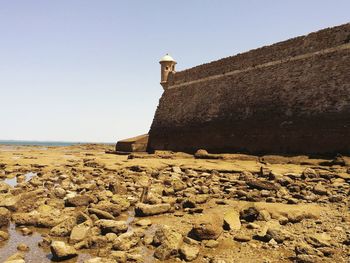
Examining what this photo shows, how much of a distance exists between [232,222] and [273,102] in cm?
1230

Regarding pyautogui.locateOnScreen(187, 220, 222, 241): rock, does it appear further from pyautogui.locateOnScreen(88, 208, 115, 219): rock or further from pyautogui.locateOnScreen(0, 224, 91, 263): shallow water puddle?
pyautogui.locateOnScreen(88, 208, 115, 219): rock

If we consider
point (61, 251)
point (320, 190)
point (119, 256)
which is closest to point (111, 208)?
point (61, 251)

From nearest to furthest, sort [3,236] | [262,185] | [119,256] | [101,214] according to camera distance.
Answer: [119,256] < [3,236] < [101,214] < [262,185]

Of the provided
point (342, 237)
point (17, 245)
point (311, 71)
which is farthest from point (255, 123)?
point (17, 245)

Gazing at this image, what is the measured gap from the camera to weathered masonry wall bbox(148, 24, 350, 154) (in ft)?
46.1

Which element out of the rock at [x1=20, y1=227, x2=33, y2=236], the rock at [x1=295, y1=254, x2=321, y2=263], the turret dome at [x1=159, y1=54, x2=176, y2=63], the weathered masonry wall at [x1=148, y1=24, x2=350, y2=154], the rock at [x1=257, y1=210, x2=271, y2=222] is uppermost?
the turret dome at [x1=159, y1=54, x2=176, y2=63]

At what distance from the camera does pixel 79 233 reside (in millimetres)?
5035

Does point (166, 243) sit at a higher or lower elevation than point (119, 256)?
higher

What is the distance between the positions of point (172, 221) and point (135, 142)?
17.9 metres

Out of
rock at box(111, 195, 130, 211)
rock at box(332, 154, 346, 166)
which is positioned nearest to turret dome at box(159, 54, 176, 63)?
rock at box(332, 154, 346, 166)

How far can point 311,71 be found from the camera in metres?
15.4

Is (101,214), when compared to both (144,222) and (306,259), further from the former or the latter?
(306,259)

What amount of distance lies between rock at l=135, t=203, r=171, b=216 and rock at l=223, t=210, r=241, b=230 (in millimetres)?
1487

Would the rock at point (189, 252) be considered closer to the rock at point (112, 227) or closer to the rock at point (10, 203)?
the rock at point (112, 227)
